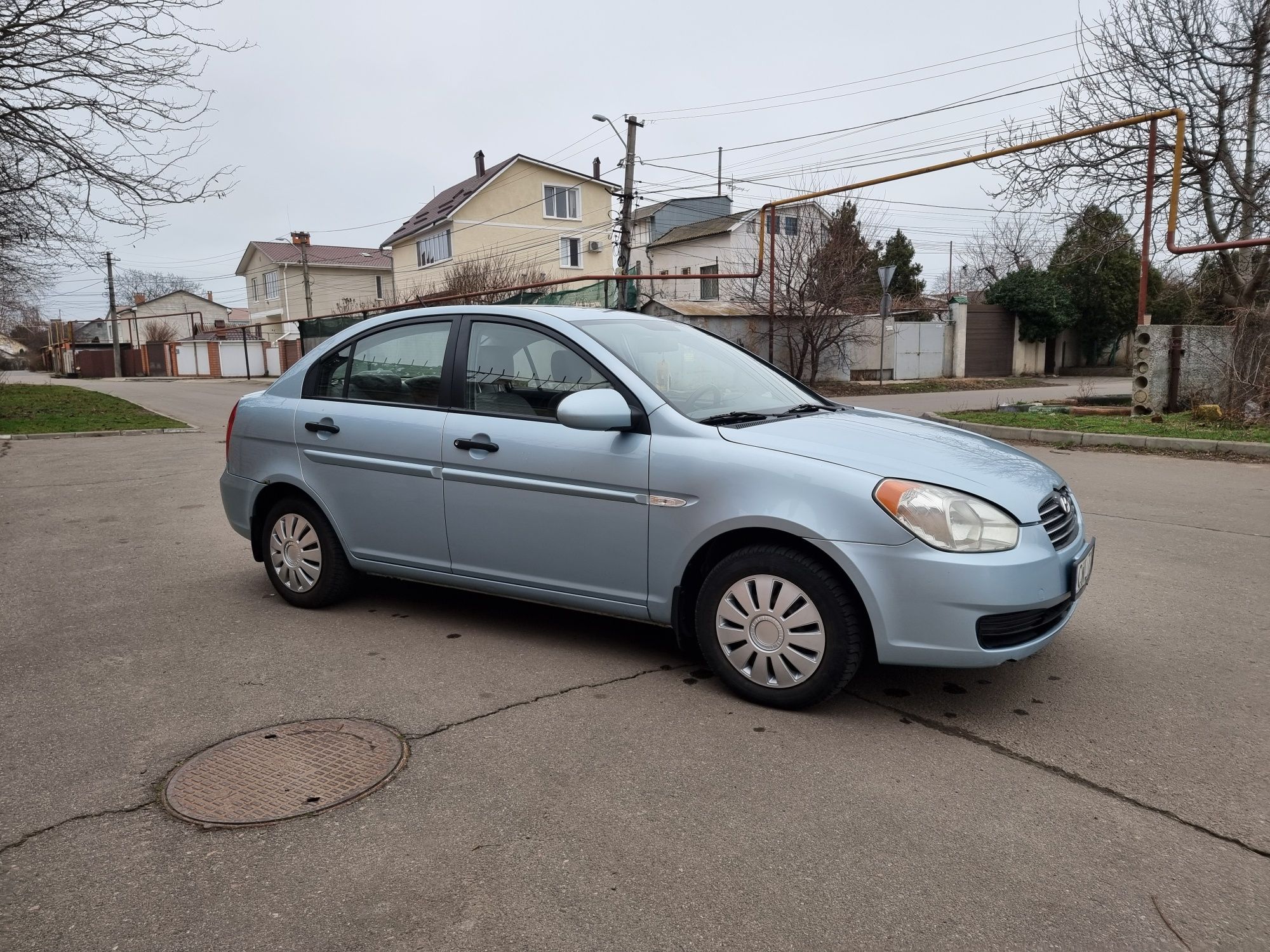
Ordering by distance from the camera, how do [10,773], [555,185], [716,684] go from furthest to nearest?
[555,185]
[716,684]
[10,773]

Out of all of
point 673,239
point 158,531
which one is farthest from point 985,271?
point 158,531

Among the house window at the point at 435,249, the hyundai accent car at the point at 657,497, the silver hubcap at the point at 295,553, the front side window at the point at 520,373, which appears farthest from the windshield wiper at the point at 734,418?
the house window at the point at 435,249

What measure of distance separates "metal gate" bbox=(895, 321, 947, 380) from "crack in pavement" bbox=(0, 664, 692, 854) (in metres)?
27.1

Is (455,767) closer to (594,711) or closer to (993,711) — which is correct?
(594,711)

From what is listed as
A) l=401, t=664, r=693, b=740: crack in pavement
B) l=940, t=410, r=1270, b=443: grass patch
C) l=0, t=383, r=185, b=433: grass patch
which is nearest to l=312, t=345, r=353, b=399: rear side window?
l=401, t=664, r=693, b=740: crack in pavement

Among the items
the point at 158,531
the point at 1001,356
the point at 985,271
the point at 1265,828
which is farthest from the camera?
the point at 985,271

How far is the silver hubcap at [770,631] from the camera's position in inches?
138

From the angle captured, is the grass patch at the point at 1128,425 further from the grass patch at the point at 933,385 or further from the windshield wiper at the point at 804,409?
the windshield wiper at the point at 804,409

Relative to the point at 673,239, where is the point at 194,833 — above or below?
below

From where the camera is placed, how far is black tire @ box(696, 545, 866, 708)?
3445 millimetres

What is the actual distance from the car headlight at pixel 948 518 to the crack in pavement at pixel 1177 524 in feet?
15.0

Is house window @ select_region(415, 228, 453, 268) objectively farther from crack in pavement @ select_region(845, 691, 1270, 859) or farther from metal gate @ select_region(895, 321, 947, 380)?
crack in pavement @ select_region(845, 691, 1270, 859)

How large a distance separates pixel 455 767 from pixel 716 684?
1231mm

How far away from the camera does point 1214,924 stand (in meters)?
2.32
